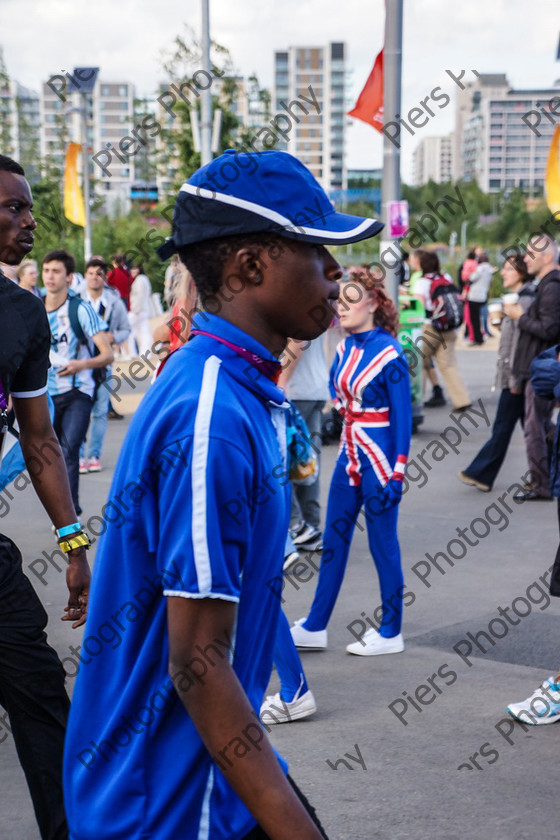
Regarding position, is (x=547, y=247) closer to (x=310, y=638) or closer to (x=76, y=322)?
(x=76, y=322)

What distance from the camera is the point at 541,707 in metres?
4.68

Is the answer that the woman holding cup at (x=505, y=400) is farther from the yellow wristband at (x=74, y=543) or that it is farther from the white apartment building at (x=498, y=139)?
the white apartment building at (x=498, y=139)

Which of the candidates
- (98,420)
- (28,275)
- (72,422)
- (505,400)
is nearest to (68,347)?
(72,422)

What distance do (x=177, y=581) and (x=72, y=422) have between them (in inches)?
269

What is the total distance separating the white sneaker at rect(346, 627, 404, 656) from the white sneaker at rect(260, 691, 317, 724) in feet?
2.83

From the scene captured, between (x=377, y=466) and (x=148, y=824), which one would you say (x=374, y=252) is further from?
(x=148, y=824)

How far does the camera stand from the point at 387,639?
554 cm

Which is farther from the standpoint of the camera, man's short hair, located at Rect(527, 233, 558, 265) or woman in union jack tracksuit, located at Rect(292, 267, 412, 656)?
man's short hair, located at Rect(527, 233, 558, 265)

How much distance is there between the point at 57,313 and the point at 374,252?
3586 centimetres

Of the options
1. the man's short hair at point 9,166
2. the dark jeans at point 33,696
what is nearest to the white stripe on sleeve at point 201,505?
the dark jeans at point 33,696

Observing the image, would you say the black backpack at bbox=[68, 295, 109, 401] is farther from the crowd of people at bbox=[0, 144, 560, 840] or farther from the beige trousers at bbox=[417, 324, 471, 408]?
the crowd of people at bbox=[0, 144, 560, 840]

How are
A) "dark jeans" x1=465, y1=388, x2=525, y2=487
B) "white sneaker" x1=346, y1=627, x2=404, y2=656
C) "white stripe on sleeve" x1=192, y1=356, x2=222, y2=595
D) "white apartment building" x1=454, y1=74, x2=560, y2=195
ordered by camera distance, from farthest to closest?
"white apartment building" x1=454, y1=74, x2=560, y2=195
"dark jeans" x1=465, y1=388, x2=525, y2=487
"white sneaker" x1=346, y1=627, x2=404, y2=656
"white stripe on sleeve" x1=192, y1=356, x2=222, y2=595

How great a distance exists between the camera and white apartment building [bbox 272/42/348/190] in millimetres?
170125

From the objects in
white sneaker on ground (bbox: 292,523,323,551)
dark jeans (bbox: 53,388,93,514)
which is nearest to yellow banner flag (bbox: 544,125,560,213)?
white sneaker on ground (bbox: 292,523,323,551)
